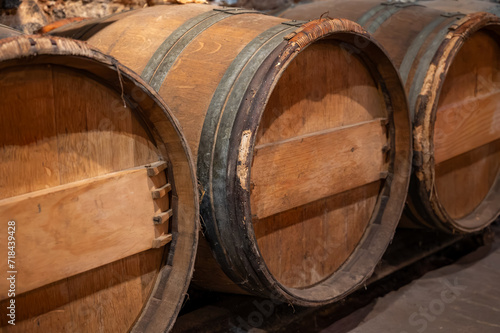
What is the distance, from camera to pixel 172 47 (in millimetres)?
2100

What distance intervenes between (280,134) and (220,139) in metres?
0.36

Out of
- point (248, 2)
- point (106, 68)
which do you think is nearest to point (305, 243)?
point (106, 68)

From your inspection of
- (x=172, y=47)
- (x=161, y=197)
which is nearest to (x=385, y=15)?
(x=172, y=47)

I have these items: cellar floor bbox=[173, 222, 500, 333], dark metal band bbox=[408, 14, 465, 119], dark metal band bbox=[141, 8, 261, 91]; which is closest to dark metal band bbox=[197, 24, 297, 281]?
dark metal band bbox=[141, 8, 261, 91]

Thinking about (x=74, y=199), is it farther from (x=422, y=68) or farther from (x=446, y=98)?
(x=446, y=98)

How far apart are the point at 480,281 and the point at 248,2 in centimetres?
237

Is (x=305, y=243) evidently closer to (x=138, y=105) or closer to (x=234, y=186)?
(x=234, y=186)

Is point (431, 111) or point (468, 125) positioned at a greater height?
point (431, 111)

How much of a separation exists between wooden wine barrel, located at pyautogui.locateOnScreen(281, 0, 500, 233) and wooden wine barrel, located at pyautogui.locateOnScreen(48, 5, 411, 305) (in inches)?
7.9

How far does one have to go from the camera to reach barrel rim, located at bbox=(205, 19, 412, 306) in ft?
6.07

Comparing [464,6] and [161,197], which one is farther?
[464,6]

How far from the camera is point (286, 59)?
6.34 ft

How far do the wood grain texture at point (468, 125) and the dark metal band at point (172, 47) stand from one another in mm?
1343

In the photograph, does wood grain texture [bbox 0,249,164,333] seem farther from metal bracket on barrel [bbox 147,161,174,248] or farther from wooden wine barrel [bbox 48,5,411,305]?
wooden wine barrel [bbox 48,5,411,305]
